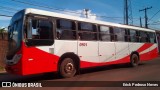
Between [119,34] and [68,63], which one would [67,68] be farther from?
[119,34]

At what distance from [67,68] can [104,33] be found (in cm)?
382

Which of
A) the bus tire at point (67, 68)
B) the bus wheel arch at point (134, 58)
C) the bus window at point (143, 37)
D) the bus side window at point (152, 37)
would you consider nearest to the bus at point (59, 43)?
the bus tire at point (67, 68)

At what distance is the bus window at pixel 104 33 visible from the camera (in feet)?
46.2

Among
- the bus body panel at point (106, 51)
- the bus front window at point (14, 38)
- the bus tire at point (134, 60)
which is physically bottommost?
the bus tire at point (134, 60)

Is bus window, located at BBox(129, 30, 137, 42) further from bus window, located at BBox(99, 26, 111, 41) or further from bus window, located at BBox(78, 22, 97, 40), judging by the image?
bus window, located at BBox(78, 22, 97, 40)

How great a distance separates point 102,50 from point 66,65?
318cm

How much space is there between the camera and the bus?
996cm

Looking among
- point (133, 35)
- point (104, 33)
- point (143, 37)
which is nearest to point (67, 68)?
point (104, 33)

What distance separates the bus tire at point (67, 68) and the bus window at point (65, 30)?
106 cm

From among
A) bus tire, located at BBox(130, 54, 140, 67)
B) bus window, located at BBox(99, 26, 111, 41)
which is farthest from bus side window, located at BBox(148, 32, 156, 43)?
bus window, located at BBox(99, 26, 111, 41)

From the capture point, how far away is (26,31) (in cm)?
988

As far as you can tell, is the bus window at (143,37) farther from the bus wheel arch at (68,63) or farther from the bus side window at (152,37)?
the bus wheel arch at (68,63)

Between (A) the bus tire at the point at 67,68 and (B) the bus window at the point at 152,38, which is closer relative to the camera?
(A) the bus tire at the point at 67,68

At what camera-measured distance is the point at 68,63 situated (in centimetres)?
1168
